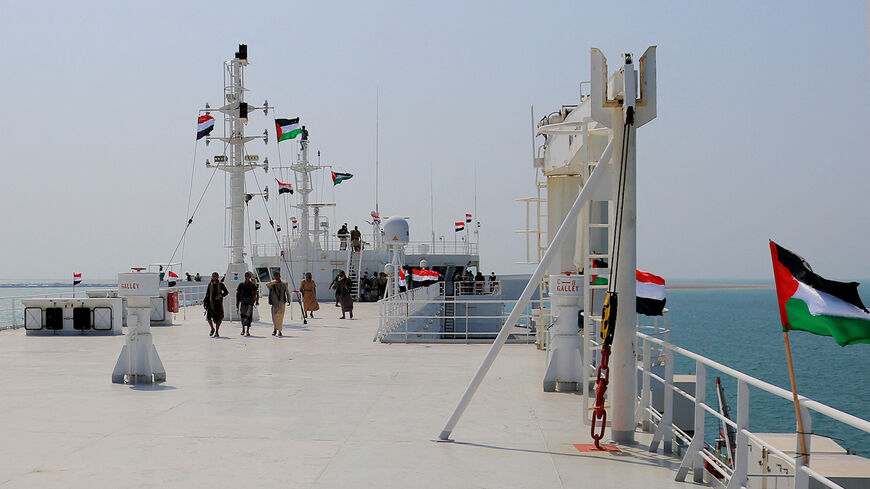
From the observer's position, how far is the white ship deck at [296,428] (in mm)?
6629

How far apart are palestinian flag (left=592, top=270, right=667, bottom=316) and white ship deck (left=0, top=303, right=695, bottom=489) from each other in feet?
4.79

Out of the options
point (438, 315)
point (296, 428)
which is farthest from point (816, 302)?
point (438, 315)

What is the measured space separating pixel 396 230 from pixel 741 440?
23.7m

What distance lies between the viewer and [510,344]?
60.9ft

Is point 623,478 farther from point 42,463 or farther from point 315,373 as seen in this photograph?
point 315,373

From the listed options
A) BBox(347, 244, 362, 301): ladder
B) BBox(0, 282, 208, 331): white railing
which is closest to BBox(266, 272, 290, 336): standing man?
BBox(0, 282, 208, 331): white railing

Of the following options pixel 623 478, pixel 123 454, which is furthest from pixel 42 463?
pixel 623 478

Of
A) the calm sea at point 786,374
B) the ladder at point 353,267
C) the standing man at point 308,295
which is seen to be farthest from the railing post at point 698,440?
the ladder at point 353,267

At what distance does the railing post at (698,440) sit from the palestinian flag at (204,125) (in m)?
23.1

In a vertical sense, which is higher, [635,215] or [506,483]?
Answer: [635,215]

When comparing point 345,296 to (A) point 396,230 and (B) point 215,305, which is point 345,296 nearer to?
(A) point 396,230

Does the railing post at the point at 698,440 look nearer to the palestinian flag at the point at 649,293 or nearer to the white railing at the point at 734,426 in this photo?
the white railing at the point at 734,426

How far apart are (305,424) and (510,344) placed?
33.8 feet

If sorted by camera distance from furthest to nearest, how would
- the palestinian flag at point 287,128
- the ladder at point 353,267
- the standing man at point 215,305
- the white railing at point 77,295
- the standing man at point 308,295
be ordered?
1. the ladder at point 353,267
2. the palestinian flag at point 287,128
3. the standing man at point 308,295
4. the white railing at point 77,295
5. the standing man at point 215,305
